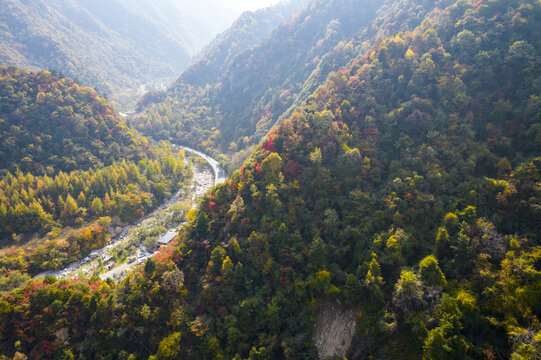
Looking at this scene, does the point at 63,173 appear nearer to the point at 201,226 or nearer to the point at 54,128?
the point at 54,128

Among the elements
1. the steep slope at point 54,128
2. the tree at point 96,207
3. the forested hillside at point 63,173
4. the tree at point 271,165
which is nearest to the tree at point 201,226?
the tree at point 271,165

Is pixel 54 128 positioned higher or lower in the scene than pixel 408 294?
higher

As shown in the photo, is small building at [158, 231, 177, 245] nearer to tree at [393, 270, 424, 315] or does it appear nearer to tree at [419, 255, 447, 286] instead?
tree at [393, 270, 424, 315]

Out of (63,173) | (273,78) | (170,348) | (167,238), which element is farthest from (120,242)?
(273,78)

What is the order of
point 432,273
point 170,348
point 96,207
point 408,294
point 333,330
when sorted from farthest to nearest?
point 96,207 → point 333,330 → point 170,348 → point 432,273 → point 408,294

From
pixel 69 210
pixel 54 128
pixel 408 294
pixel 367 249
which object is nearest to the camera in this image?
pixel 408 294

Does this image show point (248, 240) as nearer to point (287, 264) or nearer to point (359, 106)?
point (287, 264)
